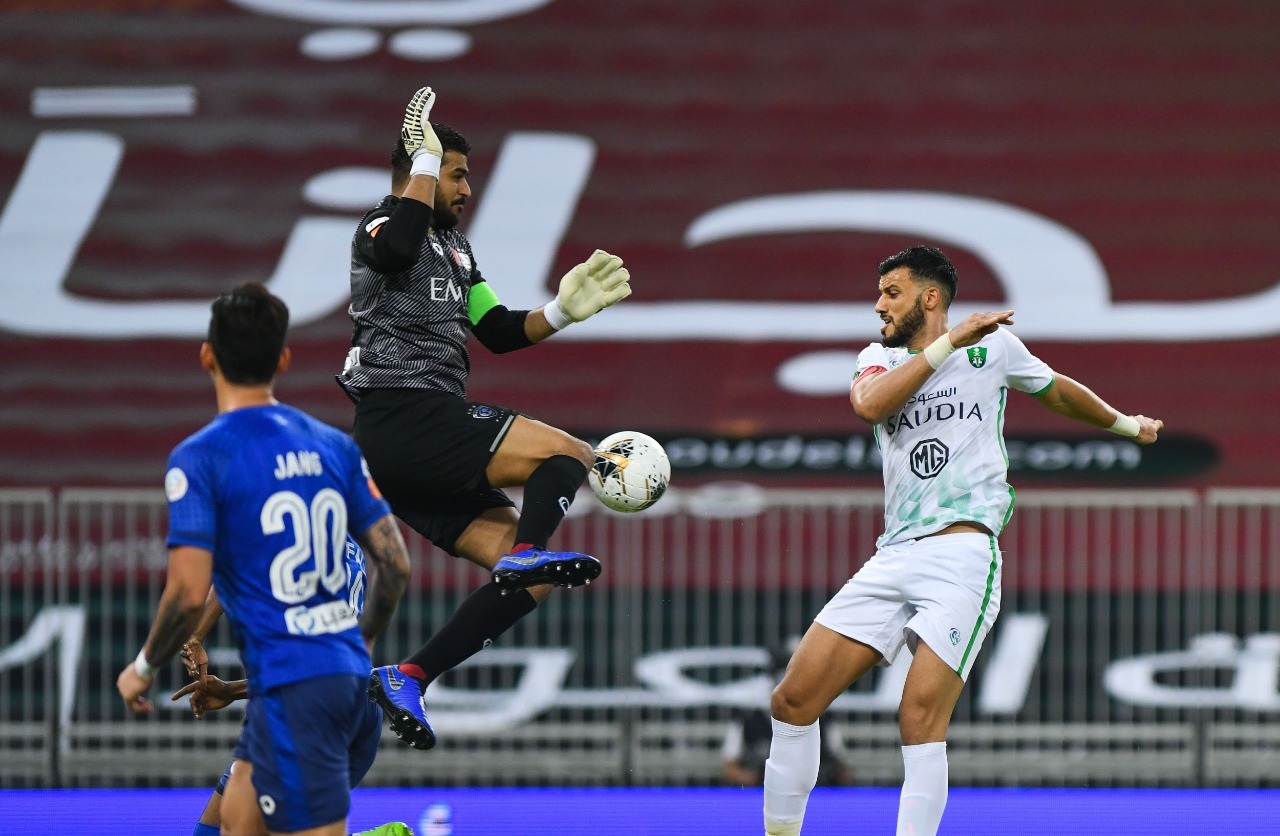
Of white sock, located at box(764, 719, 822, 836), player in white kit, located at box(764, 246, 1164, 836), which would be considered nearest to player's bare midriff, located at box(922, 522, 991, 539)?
player in white kit, located at box(764, 246, 1164, 836)

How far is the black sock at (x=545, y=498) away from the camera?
5.87 meters

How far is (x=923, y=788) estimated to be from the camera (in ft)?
19.9

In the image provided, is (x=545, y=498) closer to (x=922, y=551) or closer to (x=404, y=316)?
(x=404, y=316)

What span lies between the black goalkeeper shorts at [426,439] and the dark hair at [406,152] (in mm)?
800

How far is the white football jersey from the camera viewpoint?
20.7 ft

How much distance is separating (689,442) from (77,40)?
567 cm

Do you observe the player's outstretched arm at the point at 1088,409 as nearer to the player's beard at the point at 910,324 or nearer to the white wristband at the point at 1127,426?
the white wristband at the point at 1127,426

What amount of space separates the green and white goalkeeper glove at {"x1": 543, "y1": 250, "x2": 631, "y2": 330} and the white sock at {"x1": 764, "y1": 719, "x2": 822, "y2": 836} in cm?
A: 176

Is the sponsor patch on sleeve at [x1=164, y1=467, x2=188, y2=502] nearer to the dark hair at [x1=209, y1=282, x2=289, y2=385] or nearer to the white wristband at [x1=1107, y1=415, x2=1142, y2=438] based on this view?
the dark hair at [x1=209, y1=282, x2=289, y2=385]

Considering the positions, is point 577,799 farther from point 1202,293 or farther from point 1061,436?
point 1202,293

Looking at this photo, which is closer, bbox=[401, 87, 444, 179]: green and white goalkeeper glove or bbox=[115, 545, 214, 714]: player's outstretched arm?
bbox=[115, 545, 214, 714]: player's outstretched arm

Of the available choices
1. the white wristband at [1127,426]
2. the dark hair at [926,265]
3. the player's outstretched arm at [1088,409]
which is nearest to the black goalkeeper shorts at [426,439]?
the dark hair at [926,265]

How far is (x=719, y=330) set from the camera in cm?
1254

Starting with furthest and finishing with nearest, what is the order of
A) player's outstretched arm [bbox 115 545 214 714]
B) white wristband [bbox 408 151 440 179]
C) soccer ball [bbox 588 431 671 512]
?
soccer ball [bbox 588 431 671 512]
white wristband [bbox 408 151 440 179]
player's outstretched arm [bbox 115 545 214 714]
